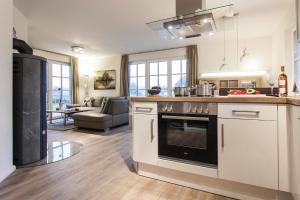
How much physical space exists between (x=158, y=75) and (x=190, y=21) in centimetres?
455

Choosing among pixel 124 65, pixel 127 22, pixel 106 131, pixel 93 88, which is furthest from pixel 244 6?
pixel 93 88

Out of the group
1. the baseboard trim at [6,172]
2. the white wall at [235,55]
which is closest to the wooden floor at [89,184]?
the baseboard trim at [6,172]

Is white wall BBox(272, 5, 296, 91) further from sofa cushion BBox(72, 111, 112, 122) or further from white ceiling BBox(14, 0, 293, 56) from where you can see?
sofa cushion BBox(72, 111, 112, 122)

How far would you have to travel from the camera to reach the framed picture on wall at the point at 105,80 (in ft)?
24.4

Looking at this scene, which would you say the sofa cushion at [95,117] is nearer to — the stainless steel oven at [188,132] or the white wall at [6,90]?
the white wall at [6,90]

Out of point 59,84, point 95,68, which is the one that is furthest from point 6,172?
point 95,68

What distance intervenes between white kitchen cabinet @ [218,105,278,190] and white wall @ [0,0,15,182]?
2.38 meters

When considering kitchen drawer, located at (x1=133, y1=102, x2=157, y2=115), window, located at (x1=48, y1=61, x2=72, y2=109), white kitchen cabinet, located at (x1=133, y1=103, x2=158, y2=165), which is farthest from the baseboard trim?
window, located at (x1=48, y1=61, x2=72, y2=109)

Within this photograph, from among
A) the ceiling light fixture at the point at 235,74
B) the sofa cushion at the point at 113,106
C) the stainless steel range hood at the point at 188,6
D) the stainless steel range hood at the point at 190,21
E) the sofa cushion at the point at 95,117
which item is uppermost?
the stainless steel range hood at the point at 188,6

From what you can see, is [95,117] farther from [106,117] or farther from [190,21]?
[190,21]

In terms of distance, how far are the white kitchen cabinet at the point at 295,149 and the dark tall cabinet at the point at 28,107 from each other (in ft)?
9.62

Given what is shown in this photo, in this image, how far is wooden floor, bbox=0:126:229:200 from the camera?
1.71 metres

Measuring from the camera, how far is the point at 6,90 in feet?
6.92

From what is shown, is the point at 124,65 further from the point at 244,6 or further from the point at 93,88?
the point at 244,6
